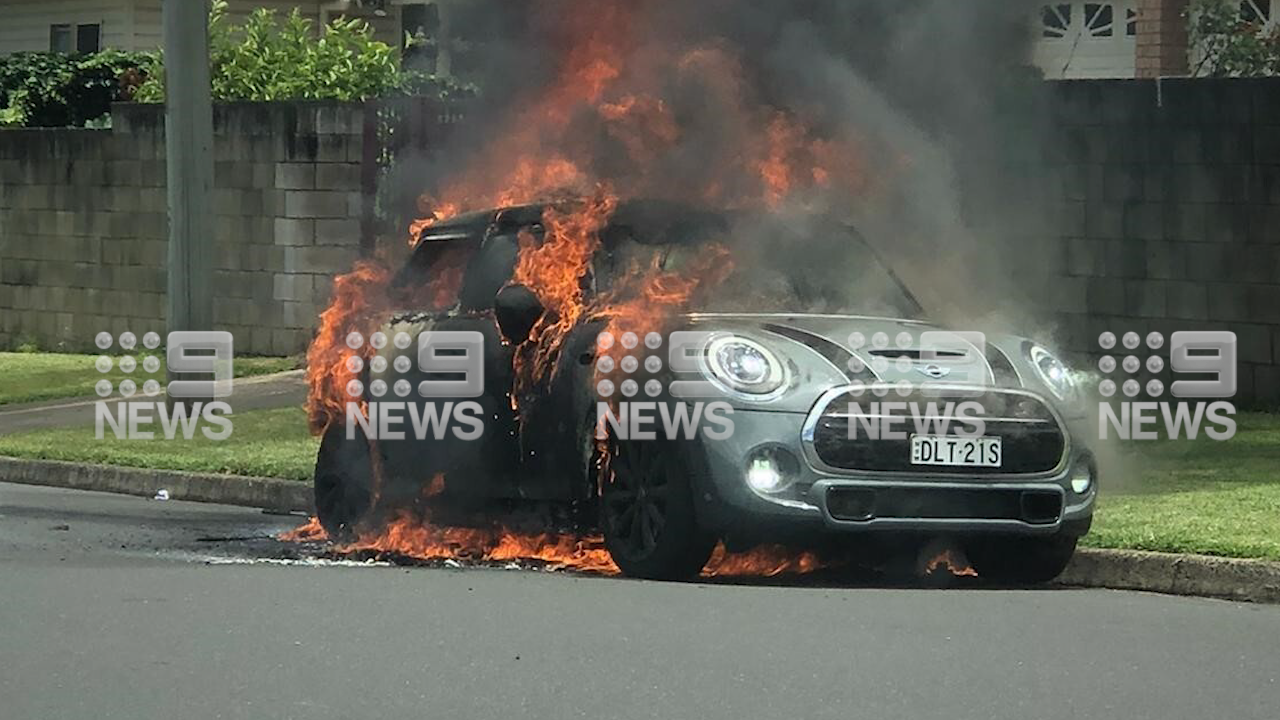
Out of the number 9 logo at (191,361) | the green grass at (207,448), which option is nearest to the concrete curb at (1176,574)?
the green grass at (207,448)

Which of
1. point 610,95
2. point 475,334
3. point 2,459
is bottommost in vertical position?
point 2,459

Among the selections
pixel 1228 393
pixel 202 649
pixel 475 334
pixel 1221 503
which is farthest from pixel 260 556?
pixel 1228 393

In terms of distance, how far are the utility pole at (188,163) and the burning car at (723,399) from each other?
586 centimetres

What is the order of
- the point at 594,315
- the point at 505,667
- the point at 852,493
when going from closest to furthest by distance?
the point at 505,667 → the point at 852,493 → the point at 594,315

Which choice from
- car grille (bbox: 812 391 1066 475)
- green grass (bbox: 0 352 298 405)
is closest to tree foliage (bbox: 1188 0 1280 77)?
green grass (bbox: 0 352 298 405)

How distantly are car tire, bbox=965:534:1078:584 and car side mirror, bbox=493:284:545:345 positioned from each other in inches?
80.4

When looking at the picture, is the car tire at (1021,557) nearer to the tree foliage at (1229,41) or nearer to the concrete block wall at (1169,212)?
the concrete block wall at (1169,212)

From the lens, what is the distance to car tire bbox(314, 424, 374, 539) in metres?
10.8

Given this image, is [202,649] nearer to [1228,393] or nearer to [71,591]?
[71,591]

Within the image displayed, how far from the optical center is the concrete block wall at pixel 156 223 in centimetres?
2019

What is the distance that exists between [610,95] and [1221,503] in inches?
147

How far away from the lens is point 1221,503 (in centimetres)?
1105

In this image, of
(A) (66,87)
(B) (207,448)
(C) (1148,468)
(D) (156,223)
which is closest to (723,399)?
(C) (1148,468)

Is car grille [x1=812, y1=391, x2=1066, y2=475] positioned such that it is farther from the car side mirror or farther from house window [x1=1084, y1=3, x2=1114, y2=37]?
house window [x1=1084, y1=3, x2=1114, y2=37]
